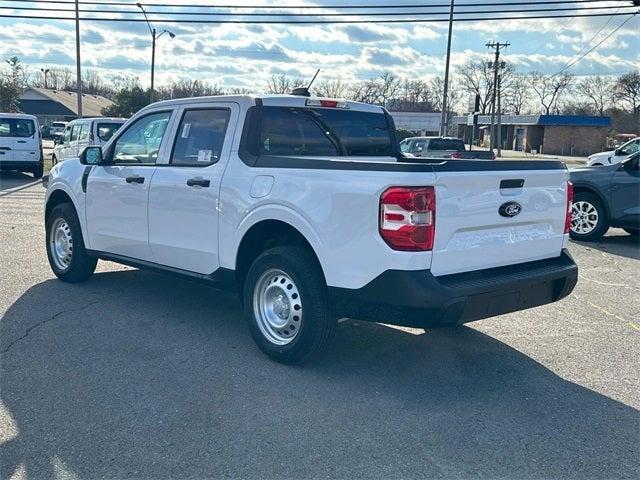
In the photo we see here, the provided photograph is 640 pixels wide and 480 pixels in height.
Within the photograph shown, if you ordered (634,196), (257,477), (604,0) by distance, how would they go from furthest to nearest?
(604,0)
(634,196)
(257,477)

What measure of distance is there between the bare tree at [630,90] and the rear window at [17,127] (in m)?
85.5

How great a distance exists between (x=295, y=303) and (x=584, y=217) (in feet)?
25.5

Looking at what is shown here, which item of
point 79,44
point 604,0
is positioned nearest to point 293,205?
point 604,0

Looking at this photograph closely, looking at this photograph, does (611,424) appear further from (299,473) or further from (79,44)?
(79,44)

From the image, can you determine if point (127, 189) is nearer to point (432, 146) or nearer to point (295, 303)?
point (295, 303)

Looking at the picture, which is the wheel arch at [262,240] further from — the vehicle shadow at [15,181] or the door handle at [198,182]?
the vehicle shadow at [15,181]

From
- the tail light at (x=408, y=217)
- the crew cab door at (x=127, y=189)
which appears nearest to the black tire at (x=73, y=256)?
the crew cab door at (x=127, y=189)

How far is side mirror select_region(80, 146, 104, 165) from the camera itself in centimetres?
641

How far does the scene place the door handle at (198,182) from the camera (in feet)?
17.1

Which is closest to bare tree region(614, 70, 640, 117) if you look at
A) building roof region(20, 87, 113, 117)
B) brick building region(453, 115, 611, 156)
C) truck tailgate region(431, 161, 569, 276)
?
brick building region(453, 115, 611, 156)

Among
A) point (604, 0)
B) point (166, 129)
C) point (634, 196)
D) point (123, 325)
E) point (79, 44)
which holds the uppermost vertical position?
point (604, 0)

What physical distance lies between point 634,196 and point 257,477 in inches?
355

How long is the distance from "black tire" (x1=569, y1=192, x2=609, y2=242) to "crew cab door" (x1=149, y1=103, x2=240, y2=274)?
7.42m

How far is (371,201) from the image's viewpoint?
3.97 m
